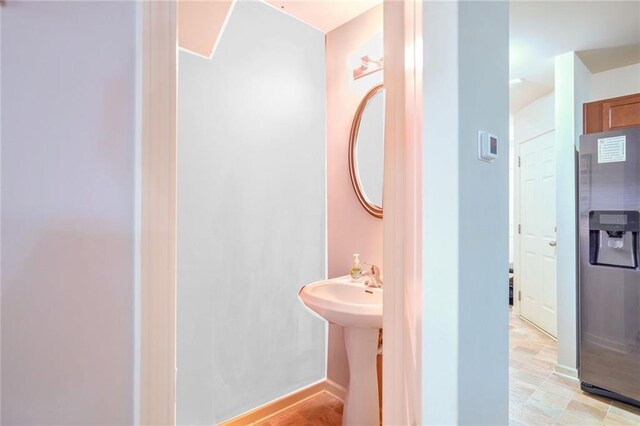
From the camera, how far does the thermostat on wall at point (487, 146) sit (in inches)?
37.0

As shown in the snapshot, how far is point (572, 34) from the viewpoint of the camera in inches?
88.3

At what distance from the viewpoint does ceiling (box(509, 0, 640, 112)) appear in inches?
77.0

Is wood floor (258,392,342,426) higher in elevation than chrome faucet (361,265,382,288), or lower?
lower

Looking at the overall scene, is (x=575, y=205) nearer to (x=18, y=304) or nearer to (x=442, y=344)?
(x=442, y=344)

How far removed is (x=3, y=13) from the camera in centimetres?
65

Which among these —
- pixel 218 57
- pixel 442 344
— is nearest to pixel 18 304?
pixel 442 344

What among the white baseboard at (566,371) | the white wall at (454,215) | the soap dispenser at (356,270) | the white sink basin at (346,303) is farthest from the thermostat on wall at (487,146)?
the white baseboard at (566,371)

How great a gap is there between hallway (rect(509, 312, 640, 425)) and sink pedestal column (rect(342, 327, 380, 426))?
3.32ft

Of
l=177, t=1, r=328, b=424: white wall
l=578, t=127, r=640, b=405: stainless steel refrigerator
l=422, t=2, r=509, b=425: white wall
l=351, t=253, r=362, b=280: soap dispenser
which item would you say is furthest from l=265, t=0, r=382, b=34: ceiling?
l=578, t=127, r=640, b=405: stainless steel refrigerator

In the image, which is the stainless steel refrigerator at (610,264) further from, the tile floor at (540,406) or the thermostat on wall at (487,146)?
the thermostat on wall at (487,146)

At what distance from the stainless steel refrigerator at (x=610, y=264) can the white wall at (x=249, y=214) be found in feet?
6.21

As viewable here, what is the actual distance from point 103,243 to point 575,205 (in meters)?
3.05

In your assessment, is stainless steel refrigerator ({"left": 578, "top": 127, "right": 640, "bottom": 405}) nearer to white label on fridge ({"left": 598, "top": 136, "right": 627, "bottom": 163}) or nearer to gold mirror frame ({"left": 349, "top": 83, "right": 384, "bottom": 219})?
white label on fridge ({"left": 598, "top": 136, "right": 627, "bottom": 163})

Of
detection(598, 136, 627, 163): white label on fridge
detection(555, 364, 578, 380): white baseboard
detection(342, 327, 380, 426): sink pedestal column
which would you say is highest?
detection(598, 136, 627, 163): white label on fridge
